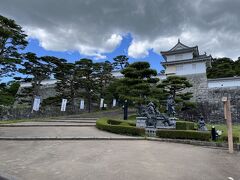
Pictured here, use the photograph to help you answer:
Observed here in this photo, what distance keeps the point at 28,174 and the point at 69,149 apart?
2602 millimetres

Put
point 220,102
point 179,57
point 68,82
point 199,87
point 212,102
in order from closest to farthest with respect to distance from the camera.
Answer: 1. point 220,102
2. point 212,102
3. point 199,87
4. point 68,82
5. point 179,57

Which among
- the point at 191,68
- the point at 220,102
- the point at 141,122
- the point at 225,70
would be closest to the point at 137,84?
the point at 141,122

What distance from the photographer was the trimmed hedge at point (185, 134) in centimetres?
874

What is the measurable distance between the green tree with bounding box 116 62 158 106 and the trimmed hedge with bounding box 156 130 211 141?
662cm

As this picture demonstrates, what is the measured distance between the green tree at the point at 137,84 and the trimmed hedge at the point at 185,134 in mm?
6616

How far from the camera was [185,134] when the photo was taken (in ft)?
30.0

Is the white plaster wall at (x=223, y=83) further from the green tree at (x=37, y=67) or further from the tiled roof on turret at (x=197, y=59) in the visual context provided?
the green tree at (x=37, y=67)

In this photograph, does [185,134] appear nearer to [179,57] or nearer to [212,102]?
[212,102]

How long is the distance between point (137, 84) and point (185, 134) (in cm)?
826

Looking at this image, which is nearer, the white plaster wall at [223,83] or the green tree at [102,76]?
the white plaster wall at [223,83]

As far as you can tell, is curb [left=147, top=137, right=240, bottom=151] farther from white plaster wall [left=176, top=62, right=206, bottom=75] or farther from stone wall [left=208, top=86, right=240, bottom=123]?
white plaster wall [left=176, top=62, right=206, bottom=75]

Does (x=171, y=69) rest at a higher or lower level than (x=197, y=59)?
lower

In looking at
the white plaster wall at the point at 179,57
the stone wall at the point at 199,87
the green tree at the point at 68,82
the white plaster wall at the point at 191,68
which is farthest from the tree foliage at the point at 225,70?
the green tree at the point at 68,82

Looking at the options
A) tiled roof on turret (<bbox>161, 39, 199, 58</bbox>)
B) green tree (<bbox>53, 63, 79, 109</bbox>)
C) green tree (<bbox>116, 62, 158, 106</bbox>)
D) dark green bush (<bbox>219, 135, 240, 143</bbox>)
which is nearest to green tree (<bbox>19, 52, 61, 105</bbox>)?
green tree (<bbox>53, 63, 79, 109</bbox>)
